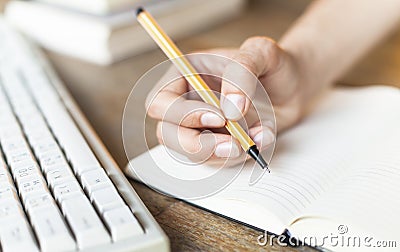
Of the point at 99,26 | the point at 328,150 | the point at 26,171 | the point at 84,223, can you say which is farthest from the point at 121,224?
the point at 99,26

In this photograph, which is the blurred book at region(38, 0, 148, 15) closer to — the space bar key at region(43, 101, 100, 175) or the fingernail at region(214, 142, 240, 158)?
the space bar key at region(43, 101, 100, 175)

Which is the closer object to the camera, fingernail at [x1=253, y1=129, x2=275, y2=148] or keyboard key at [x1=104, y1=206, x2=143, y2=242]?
keyboard key at [x1=104, y1=206, x2=143, y2=242]

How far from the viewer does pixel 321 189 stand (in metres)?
0.49

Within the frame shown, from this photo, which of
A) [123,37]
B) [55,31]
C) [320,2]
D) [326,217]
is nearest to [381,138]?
[326,217]

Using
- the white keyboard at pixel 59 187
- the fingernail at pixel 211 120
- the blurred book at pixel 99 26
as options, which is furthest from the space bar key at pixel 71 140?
the blurred book at pixel 99 26

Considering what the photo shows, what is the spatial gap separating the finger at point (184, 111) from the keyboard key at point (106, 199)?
4.3 inches

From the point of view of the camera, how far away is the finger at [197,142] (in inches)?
19.7

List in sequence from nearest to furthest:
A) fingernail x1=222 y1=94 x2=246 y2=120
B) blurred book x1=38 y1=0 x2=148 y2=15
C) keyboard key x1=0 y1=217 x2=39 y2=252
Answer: keyboard key x1=0 y1=217 x2=39 y2=252 → fingernail x1=222 y1=94 x2=246 y2=120 → blurred book x1=38 y1=0 x2=148 y2=15

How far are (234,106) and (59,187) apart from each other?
171 mm

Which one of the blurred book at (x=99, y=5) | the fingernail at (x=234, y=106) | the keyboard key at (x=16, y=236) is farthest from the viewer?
the blurred book at (x=99, y=5)

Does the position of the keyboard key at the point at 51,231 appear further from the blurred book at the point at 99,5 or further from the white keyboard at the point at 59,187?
the blurred book at the point at 99,5

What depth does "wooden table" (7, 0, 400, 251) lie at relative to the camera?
46cm

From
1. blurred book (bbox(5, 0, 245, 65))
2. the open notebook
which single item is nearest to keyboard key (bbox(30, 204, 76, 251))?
the open notebook

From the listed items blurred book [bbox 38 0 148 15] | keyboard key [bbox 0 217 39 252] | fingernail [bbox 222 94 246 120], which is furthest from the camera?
blurred book [bbox 38 0 148 15]
